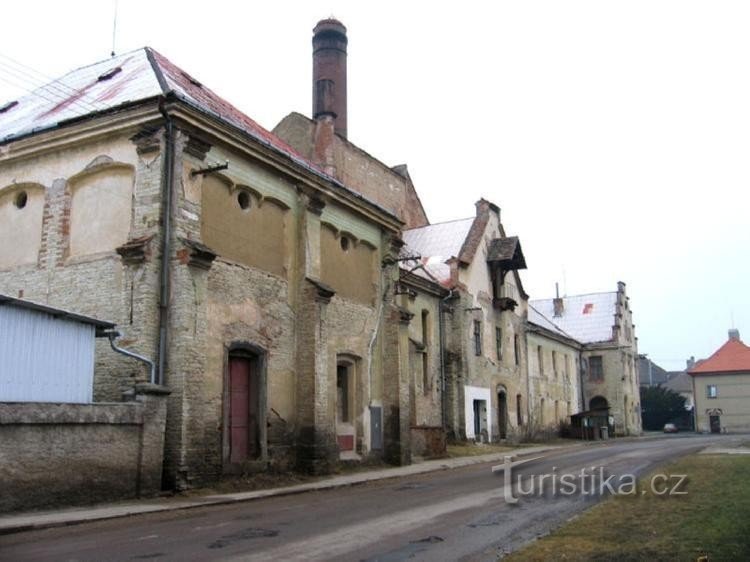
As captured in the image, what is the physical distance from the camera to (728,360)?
75188mm

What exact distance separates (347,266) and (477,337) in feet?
50.0

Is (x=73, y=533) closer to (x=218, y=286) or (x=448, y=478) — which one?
(x=218, y=286)

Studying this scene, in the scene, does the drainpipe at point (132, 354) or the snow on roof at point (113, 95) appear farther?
the snow on roof at point (113, 95)

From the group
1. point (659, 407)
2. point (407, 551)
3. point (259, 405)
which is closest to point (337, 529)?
point (407, 551)

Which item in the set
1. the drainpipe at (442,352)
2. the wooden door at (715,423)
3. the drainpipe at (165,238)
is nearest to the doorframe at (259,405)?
the drainpipe at (165,238)

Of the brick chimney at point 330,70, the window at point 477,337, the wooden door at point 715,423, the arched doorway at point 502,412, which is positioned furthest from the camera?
the wooden door at point 715,423

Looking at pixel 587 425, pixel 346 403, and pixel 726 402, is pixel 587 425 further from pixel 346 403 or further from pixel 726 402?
pixel 726 402

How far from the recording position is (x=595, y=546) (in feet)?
27.3

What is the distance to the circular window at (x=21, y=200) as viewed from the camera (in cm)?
1809

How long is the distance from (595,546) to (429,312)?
81.3 ft

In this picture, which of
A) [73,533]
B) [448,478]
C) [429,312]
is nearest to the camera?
[73,533]

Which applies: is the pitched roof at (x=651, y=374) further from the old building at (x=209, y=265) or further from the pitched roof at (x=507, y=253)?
the old building at (x=209, y=265)

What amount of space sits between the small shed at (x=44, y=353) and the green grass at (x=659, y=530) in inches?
350

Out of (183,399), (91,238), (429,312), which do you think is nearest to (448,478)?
(183,399)
